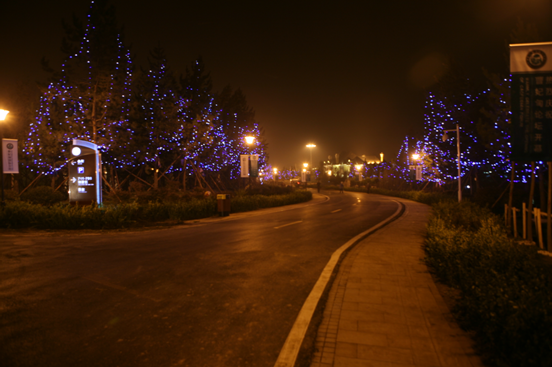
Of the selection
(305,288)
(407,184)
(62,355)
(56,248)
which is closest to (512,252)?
(305,288)

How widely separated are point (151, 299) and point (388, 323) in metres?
3.85

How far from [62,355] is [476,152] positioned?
3954 cm

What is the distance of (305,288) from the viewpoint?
6.25 m

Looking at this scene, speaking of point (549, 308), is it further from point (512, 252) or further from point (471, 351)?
point (512, 252)

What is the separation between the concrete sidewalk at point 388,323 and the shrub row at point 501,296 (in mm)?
283

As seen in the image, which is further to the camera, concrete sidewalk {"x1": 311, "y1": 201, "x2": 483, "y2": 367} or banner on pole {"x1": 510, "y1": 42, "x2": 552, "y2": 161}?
banner on pole {"x1": 510, "y1": 42, "x2": 552, "y2": 161}

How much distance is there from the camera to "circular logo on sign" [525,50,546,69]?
7836 millimetres

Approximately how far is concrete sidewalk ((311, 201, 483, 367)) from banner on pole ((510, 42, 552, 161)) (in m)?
4.08

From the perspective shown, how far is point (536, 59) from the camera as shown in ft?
25.9

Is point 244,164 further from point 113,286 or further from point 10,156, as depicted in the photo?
point 113,286

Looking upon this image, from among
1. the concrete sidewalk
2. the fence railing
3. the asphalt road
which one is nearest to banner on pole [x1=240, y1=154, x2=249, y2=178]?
the asphalt road

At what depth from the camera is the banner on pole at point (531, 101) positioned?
25.9ft

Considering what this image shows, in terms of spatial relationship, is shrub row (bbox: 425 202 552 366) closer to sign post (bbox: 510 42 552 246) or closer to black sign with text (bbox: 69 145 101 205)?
sign post (bbox: 510 42 552 246)

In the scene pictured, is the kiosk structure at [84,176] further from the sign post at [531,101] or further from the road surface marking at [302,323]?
the sign post at [531,101]
